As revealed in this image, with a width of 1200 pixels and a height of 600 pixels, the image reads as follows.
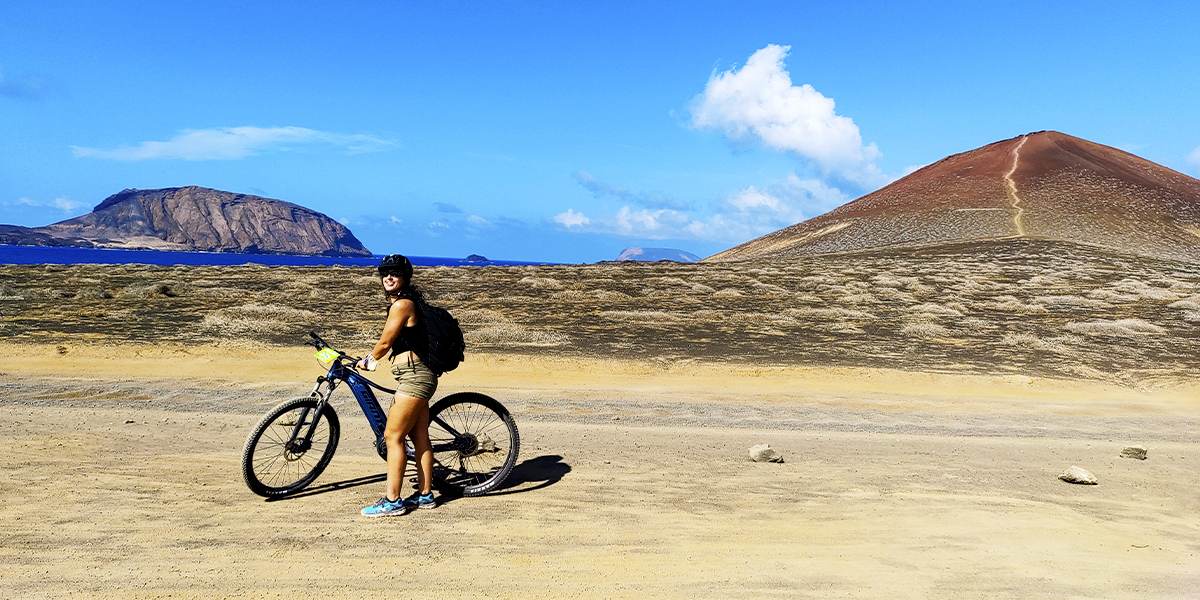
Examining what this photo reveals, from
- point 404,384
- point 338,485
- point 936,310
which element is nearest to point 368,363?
point 404,384

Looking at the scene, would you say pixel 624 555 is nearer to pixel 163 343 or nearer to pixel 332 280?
pixel 163 343

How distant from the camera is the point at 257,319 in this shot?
2188 centimetres

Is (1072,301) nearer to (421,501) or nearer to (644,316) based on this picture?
(644,316)

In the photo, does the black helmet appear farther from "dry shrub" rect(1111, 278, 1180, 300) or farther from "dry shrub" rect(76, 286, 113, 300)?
"dry shrub" rect(1111, 278, 1180, 300)

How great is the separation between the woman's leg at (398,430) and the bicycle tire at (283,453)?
2.68 ft

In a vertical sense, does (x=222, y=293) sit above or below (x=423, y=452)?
above

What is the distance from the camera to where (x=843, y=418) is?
1218cm

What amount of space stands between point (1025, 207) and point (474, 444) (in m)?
79.2

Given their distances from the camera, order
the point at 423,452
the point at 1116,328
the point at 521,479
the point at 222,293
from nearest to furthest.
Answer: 1. the point at 423,452
2. the point at 521,479
3. the point at 1116,328
4. the point at 222,293

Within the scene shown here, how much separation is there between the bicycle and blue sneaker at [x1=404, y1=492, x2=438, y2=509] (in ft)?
1.20

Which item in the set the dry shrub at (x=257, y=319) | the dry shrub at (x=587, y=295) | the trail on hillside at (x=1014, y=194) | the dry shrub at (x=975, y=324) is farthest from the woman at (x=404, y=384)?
the trail on hillside at (x=1014, y=194)

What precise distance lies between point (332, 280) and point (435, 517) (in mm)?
31553

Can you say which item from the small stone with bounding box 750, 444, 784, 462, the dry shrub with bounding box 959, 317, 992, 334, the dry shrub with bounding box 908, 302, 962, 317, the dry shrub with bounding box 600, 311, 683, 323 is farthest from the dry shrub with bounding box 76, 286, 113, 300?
the dry shrub with bounding box 959, 317, 992, 334

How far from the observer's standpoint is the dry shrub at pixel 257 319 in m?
20.3
